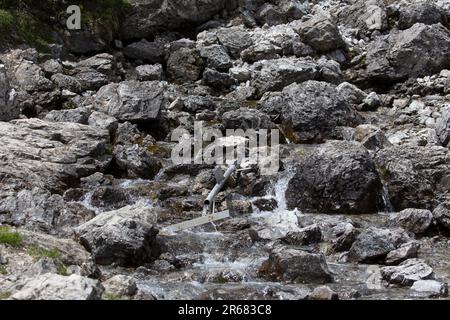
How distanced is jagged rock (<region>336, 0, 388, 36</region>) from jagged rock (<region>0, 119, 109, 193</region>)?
1790 cm

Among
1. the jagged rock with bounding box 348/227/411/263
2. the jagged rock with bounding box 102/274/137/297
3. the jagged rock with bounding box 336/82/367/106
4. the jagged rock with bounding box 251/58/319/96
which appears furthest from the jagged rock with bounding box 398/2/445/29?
the jagged rock with bounding box 102/274/137/297

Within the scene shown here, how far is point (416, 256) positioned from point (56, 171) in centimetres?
1075

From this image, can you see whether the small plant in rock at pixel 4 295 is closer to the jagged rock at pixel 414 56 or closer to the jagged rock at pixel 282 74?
the jagged rock at pixel 282 74

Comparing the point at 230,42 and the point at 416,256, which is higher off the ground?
the point at 230,42

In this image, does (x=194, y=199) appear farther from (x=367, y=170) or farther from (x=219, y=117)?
(x=219, y=117)

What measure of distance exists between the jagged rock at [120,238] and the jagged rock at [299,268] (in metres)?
2.69

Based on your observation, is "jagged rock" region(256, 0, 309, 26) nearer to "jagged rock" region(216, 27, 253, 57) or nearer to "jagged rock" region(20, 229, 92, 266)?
"jagged rock" region(216, 27, 253, 57)

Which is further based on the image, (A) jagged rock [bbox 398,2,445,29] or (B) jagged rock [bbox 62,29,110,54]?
(A) jagged rock [bbox 398,2,445,29]

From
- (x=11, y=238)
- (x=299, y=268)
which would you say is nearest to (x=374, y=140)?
(x=299, y=268)

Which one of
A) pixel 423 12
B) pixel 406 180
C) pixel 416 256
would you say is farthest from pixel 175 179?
pixel 423 12

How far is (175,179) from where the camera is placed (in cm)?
1959

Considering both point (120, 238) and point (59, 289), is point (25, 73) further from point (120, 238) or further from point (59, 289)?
point (59, 289)

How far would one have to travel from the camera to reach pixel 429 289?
11125 millimetres

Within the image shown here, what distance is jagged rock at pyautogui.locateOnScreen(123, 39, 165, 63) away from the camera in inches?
1256
